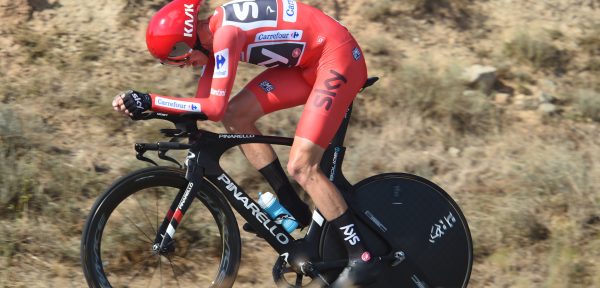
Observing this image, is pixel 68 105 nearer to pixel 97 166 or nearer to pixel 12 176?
pixel 97 166

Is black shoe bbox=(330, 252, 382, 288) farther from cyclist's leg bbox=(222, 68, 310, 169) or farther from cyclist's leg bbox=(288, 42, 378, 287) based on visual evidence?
cyclist's leg bbox=(222, 68, 310, 169)

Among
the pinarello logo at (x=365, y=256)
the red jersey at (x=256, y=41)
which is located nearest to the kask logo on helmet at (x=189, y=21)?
the red jersey at (x=256, y=41)

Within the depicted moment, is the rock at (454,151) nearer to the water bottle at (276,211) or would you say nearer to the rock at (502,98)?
the rock at (502,98)

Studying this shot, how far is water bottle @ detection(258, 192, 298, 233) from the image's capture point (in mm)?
4691

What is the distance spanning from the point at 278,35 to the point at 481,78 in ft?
12.7

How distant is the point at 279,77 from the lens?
477 cm

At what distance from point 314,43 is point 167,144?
99 cm

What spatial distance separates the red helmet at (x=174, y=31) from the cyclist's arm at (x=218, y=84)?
180 millimetres

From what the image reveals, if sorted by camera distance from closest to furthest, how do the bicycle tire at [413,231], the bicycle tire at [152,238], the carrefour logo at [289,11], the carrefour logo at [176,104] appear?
the carrefour logo at [176,104] < the bicycle tire at [152,238] < the carrefour logo at [289,11] < the bicycle tire at [413,231]

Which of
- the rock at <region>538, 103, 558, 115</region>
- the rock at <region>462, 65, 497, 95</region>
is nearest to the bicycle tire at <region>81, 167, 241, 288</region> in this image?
the rock at <region>462, 65, 497, 95</region>

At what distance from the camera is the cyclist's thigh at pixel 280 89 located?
4.72m

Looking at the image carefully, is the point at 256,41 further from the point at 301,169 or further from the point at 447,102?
the point at 447,102

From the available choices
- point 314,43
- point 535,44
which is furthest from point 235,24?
point 535,44

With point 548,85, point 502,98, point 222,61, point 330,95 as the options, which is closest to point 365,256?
point 330,95
